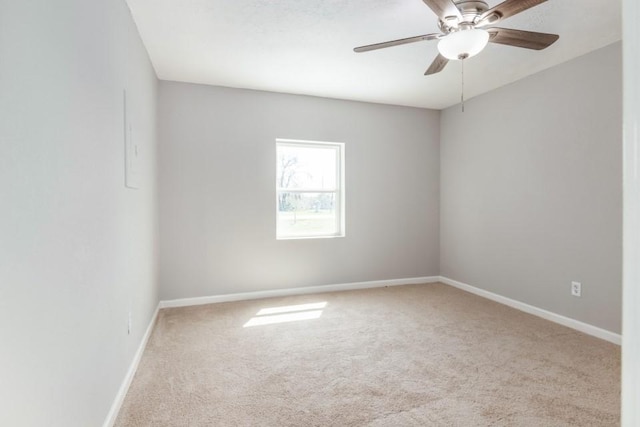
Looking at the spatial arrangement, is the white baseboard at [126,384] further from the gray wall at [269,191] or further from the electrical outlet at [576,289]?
the electrical outlet at [576,289]

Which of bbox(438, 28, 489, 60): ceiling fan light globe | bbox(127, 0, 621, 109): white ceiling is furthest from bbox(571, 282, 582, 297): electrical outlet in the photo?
bbox(438, 28, 489, 60): ceiling fan light globe

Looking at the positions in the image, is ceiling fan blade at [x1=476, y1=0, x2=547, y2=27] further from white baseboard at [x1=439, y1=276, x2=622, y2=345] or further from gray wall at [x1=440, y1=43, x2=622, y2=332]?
white baseboard at [x1=439, y1=276, x2=622, y2=345]

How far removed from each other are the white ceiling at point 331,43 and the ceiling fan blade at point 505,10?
349mm

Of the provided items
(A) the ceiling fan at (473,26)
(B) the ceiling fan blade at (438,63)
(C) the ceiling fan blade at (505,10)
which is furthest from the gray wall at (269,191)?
(C) the ceiling fan blade at (505,10)

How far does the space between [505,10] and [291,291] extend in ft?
11.2

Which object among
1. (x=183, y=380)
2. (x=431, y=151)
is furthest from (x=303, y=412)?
(x=431, y=151)

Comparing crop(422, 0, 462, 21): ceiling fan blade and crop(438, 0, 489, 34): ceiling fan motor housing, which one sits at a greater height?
crop(438, 0, 489, 34): ceiling fan motor housing

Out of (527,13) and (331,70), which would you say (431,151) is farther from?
(527,13)

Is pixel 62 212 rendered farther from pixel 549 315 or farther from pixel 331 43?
pixel 549 315

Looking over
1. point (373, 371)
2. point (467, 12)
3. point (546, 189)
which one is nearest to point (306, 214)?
point (373, 371)

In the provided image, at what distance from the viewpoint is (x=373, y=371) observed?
2371mm

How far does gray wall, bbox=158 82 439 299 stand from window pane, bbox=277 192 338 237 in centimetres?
16

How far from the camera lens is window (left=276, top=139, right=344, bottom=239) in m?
4.31

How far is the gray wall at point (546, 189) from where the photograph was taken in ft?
9.65
